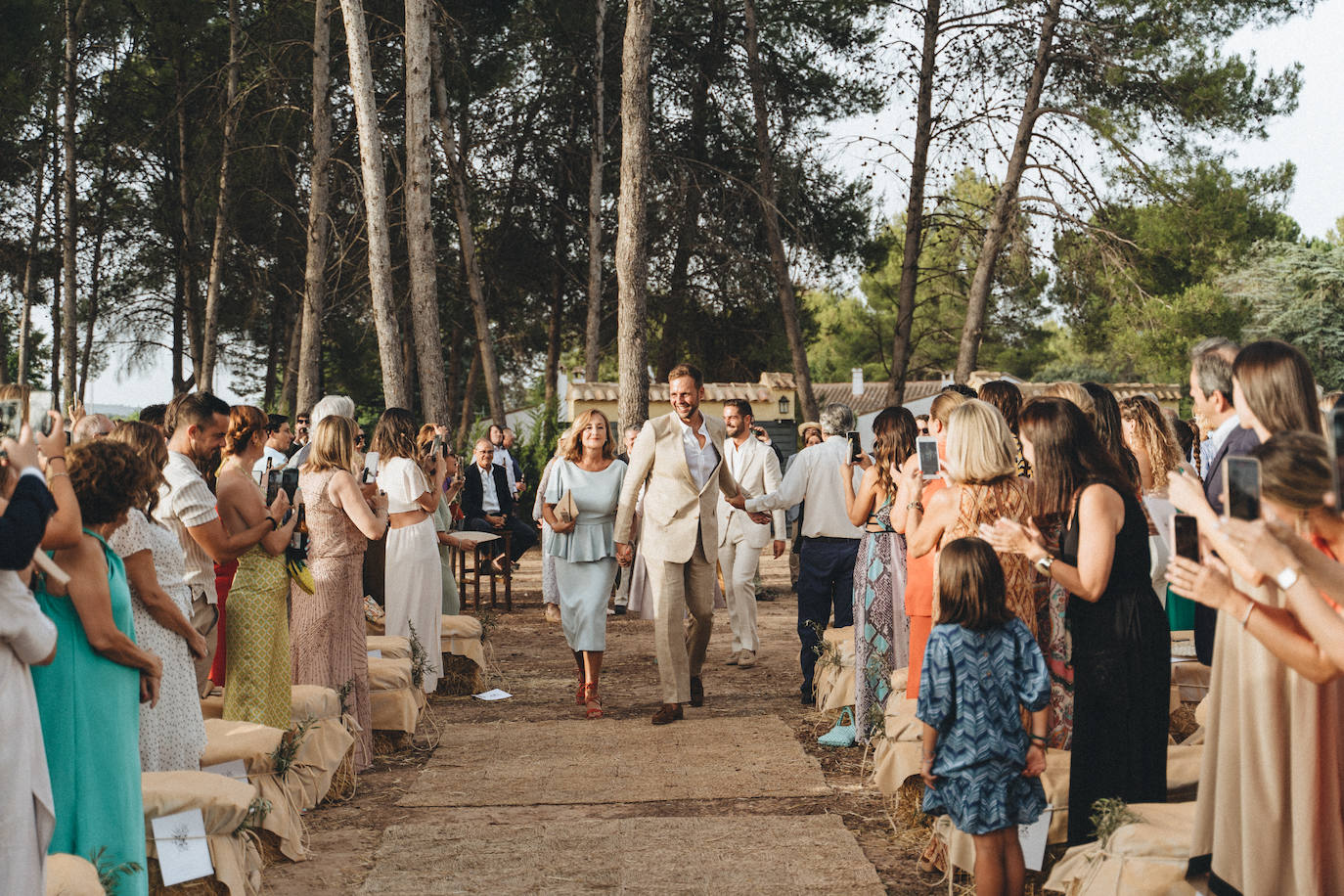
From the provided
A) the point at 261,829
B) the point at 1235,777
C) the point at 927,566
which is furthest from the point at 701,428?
the point at 1235,777

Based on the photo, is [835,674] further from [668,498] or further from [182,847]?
[182,847]

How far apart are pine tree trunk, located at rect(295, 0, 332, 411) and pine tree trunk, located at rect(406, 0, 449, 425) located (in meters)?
3.48

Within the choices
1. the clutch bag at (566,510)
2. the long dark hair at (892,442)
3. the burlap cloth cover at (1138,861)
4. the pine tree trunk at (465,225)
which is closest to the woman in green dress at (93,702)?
the burlap cloth cover at (1138,861)

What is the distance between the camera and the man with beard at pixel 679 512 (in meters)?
7.67

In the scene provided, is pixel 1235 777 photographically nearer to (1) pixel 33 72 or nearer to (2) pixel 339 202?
(2) pixel 339 202

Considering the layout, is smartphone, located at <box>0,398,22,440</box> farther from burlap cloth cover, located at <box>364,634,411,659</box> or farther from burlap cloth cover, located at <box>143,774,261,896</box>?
burlap cloth cover, located at <box>364,634,411,659</box>

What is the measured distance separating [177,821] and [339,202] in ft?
72.3

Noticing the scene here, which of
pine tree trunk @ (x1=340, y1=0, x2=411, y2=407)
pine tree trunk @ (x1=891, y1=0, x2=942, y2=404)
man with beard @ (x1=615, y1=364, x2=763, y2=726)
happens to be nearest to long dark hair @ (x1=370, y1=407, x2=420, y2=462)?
man with beard @ (x1=615, y1=364, x2=763, y2=726)

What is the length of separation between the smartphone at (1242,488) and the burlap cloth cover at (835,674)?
4858 millimetres

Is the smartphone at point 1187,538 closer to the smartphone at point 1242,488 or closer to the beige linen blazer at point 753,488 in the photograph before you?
the smartphone at point 1242,488

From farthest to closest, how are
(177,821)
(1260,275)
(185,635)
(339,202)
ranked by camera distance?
(1260,275)
(339,202)
(185,635)
(177,821)

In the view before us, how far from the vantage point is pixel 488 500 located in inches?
563

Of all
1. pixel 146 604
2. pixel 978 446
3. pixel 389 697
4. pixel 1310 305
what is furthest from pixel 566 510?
pixel 1310 305

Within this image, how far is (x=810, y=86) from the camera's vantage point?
64.2 feet
